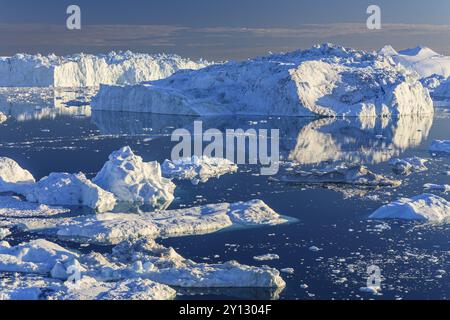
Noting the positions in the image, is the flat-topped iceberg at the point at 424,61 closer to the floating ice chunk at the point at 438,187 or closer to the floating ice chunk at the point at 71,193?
the floating ice chunk at the point at 438,187

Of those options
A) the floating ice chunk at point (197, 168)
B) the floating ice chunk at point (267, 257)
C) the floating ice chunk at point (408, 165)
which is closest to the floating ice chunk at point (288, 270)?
the floating ice chunk at point (267, 257)

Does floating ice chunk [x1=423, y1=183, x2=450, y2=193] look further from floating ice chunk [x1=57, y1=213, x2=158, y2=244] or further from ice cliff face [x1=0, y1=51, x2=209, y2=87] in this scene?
ice cliff face [x1=0, y1=51, x2=209, y2=87]

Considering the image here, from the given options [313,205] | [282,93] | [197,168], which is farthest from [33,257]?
[282,93]

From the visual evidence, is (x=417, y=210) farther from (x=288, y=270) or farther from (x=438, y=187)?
(x=288, y=270)

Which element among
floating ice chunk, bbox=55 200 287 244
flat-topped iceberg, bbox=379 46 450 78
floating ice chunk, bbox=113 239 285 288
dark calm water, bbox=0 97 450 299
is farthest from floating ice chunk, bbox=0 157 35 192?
flat-topped iceberg, bbox=379 46 450 78
